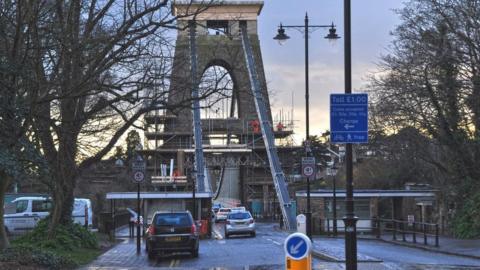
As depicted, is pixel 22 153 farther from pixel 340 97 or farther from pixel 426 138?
pixel 426 138

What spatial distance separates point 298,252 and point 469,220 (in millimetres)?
28217

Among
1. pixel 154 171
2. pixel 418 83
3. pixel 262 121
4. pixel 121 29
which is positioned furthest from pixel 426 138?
pixel 154 171

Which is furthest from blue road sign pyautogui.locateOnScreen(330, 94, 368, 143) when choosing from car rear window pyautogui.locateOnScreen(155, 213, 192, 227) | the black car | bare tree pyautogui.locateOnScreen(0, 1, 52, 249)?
car rear window pyautogui.locateOnScreen(155, 213, 192, 227)

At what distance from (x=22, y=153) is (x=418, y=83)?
26905 millimetres

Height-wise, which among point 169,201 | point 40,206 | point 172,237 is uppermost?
point 169,201

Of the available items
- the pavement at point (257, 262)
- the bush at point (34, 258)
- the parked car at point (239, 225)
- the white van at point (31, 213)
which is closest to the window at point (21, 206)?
the white van at point (31, 213)

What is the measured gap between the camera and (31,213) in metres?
37.6

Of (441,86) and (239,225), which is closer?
(441,86)

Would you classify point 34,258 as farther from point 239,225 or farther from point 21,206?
point 239,225

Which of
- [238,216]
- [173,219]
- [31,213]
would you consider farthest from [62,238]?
[238,216]

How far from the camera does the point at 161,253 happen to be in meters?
23.9

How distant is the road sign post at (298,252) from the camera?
30.9 ft

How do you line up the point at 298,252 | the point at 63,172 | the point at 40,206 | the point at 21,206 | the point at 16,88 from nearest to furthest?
the point at 298,252 < the point at 16,88 < the point at 63,172 < the point at 21,206 < the point at 40,206

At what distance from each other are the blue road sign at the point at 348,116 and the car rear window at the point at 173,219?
12086 millimetres
